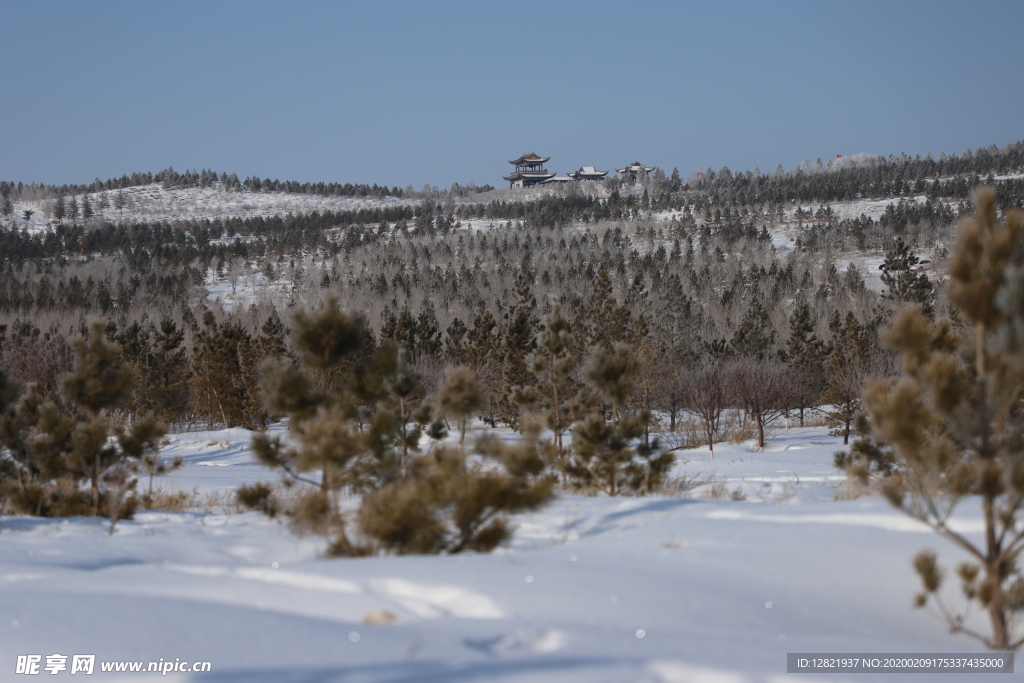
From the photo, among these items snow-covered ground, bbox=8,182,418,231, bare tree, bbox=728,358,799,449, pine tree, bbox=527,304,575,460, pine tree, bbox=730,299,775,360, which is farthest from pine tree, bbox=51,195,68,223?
pine tree, bbox=527,304,575,460

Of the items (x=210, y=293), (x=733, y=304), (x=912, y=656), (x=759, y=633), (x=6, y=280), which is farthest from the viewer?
(x=210, y=293)

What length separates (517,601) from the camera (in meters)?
3.66

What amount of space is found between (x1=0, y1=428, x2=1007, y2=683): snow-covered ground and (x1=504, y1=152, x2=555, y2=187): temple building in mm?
138768

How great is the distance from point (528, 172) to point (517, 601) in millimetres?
143035

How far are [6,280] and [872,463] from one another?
87.4 metres

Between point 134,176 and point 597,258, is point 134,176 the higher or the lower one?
the higher one

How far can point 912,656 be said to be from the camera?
10.6ft

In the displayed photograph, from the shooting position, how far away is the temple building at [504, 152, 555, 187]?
140 m

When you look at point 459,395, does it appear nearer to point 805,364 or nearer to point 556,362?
point 556,362

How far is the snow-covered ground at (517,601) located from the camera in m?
2.92

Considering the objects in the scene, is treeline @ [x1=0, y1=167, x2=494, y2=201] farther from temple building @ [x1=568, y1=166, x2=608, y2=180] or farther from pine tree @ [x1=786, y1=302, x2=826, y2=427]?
pine tree @ [x1=786, y1=302, x2=826, y2=427]

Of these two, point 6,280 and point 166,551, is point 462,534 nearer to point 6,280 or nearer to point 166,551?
point 166,551

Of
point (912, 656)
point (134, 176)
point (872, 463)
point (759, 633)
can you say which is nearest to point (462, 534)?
point (759, 633)

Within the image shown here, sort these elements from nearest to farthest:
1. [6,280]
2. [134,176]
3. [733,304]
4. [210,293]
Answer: [733,304] < [6,280] < [210,293] < [134,176]
